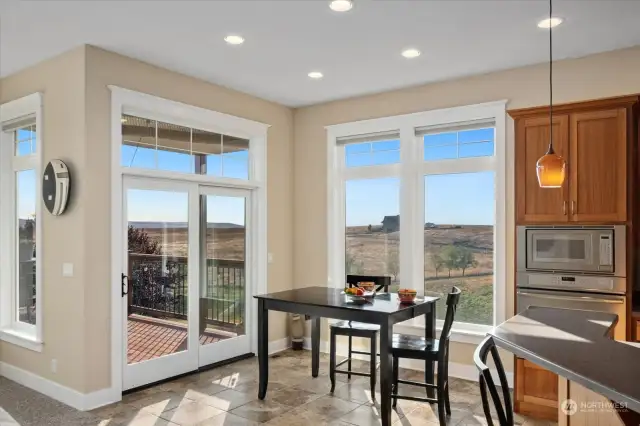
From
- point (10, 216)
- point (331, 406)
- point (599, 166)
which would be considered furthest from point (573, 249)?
point (10, 216)

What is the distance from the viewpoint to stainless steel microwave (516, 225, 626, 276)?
362 centimetres

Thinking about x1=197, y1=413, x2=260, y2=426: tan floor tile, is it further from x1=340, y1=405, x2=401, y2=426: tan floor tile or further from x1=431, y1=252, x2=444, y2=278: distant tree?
x1=431, y1=252, x2=444, y2=278: distant tree

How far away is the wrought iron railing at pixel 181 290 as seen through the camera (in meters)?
4.53

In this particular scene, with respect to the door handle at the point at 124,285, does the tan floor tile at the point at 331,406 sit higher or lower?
lower

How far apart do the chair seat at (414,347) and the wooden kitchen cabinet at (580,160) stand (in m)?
1.22

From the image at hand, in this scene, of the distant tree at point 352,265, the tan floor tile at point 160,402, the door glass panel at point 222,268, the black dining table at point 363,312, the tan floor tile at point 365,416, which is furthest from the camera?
the distant tree at point 352,265

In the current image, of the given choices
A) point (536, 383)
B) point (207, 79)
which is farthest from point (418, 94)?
point (536, 383)

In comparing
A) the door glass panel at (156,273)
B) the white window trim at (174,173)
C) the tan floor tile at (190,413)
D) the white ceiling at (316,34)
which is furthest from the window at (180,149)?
the tan floor tile at (190,413)

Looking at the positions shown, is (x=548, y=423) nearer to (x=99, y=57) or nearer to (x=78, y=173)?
(x=78, y=173)

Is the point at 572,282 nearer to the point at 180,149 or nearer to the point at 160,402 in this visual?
the point at 160,402

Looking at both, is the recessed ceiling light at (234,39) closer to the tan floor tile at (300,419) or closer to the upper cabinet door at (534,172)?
the upper cabinet door at (534,172)

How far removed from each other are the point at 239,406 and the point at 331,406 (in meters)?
0.74

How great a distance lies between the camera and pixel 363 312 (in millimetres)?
3568

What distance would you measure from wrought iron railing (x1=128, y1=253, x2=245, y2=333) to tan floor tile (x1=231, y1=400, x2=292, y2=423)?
126cm
